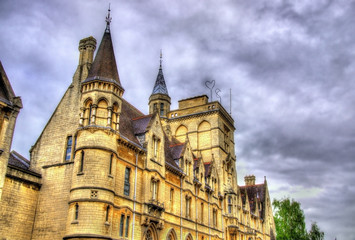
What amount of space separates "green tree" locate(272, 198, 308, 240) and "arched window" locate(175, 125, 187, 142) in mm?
27452

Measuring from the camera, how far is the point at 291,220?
2800 inches

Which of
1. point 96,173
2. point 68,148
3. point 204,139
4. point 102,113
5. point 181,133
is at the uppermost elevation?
point 181,133

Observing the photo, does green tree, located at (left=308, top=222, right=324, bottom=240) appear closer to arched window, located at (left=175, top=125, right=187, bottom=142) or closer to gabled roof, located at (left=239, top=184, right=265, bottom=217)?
gabled roof, located at (left=239, top=184, right=265, bottom=217)

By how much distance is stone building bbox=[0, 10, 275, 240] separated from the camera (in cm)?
2752

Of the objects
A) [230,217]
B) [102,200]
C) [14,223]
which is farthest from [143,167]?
[230,217]

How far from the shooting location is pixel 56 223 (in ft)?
94.4

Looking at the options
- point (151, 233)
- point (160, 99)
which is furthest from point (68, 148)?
point (160, 99)

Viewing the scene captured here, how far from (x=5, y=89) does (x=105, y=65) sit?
8098 mm

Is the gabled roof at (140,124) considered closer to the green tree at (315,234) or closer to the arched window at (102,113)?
the arched window at (102,113)

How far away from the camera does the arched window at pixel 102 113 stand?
98.4 feet

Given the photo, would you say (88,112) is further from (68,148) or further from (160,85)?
(160,85)

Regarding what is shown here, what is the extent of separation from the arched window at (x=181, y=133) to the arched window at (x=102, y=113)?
27.6m

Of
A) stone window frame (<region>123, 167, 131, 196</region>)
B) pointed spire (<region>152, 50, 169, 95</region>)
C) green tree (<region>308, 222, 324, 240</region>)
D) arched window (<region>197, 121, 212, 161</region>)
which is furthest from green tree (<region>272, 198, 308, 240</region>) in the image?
stone window frame (<region>123, 167, 131, 196</region>)

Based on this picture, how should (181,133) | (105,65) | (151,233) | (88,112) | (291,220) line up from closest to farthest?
(88,112), (105,65), (151,233), (181,133), (291,220)
